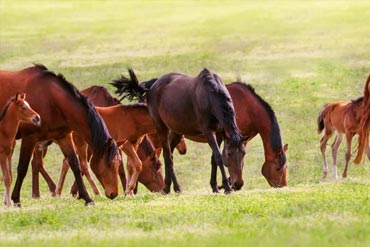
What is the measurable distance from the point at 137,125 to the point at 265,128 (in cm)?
278

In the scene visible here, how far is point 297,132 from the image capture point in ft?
101

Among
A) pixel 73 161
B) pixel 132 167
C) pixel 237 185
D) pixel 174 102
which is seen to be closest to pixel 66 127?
pixel 73 161

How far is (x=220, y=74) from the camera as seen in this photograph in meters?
39.9

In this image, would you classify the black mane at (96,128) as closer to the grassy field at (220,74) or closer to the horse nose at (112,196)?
the horse nose at (112,196)

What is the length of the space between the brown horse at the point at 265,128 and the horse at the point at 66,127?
4.02 meters

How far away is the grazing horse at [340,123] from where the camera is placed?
2397cm

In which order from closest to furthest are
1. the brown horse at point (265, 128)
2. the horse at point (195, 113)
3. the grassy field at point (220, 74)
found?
the grassy field at point (220, 74) → the horse at point (195, 113) → the brown horse at point (265, 128)

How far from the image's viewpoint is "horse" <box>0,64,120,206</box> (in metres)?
16.5

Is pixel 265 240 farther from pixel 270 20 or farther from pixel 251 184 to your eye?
pixel 270 20

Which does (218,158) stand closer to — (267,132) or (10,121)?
(267,132)

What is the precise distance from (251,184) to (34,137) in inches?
333

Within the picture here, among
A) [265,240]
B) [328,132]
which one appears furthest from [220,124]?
[328,132]

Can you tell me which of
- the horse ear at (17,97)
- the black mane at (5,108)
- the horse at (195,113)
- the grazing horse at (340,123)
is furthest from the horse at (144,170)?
the horse ear at (17,97)

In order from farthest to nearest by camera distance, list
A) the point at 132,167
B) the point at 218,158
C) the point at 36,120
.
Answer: the point at 132,167, the point at 218,158, the point at 36,120
